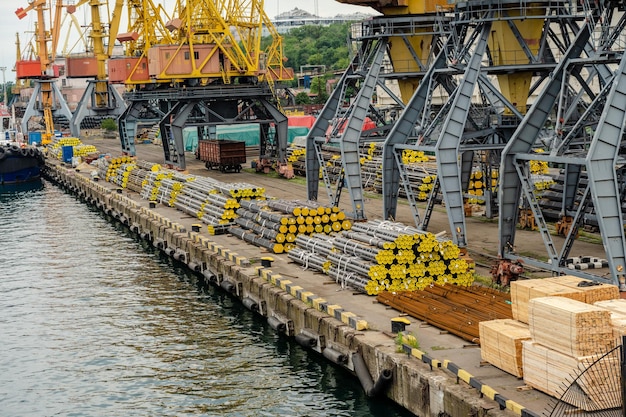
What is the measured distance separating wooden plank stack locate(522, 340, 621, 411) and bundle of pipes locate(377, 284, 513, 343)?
4.31 m

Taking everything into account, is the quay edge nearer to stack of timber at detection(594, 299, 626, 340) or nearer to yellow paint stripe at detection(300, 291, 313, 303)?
yellow paint stripe at detection(300, 291, 313, 303)

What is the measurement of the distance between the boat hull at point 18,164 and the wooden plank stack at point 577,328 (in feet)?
265

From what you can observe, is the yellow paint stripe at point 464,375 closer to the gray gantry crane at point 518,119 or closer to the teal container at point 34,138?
the gray gantry crane at point 518,119

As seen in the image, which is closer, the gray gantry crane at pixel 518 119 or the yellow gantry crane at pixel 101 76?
the gray gantry crane at pixel 518 119

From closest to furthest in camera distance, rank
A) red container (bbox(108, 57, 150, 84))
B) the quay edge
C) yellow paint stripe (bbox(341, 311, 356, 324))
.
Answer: the quay edge < yellow paint stripe (bbox(341, 311, 356, 324)) < red container (bbox(108, 57, 150, 84))

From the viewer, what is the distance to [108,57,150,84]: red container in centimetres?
8462

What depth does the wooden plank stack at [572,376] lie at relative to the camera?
2148cm

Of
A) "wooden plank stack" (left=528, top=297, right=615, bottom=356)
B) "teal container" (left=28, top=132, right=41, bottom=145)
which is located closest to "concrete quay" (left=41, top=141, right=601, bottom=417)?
"wooden plank stack" (left=528, top=297, right=615, bottom=356)

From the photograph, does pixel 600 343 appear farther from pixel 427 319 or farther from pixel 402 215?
pixel 402 215

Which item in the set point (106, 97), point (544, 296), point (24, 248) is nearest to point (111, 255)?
point (24, 248)

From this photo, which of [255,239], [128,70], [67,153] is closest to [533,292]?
[255,239]

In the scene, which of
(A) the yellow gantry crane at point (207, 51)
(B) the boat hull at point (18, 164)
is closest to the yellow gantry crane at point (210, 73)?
(A) the yellow gantry crane at point (207, 51)

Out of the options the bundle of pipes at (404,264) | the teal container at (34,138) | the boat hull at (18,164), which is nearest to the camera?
the bundle of pipes at (404,264)

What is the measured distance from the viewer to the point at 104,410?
28.8 m
